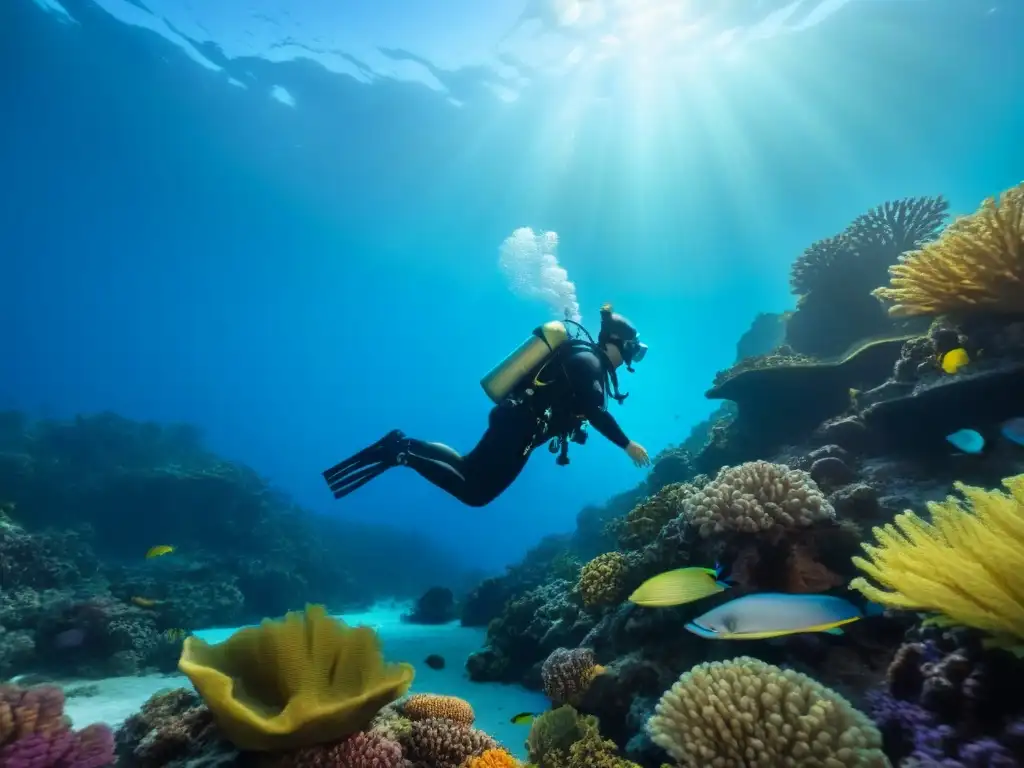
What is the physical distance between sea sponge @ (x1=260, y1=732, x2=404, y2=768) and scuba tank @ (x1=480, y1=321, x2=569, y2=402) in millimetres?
4023

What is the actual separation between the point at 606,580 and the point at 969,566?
4384 millimetres

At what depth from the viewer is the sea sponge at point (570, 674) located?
529 centimetres

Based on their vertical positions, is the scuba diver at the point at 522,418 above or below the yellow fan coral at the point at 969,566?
above

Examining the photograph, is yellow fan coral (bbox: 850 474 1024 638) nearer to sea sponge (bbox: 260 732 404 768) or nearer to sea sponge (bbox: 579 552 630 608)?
sea sponge (bbox: 260 732 404 768)

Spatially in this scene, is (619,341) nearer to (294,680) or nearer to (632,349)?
(632,349)

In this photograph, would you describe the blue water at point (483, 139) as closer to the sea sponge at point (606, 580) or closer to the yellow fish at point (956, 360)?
the yellow fish at point (956, 360)

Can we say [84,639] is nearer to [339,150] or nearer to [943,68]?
[339,150]

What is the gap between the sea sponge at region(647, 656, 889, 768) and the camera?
7.71 feet

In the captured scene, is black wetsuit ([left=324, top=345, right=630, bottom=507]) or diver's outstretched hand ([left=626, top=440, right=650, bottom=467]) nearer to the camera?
diver's outstretched hand ([left=626, top=440, right=650, bottom=467])

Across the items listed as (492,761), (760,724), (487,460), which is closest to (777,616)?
(760,724)

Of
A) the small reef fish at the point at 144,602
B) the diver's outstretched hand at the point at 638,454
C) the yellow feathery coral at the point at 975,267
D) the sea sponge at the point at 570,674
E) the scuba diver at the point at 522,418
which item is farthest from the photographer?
the small reef fish at the point at 144,602

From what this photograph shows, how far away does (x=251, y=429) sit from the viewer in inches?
5374

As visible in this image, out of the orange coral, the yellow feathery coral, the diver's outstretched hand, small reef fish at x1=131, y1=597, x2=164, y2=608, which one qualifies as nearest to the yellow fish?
the yellow feathery coral

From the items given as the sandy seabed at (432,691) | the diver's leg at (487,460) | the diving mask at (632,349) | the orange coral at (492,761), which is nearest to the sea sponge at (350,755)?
the orange coral at (492,761)
